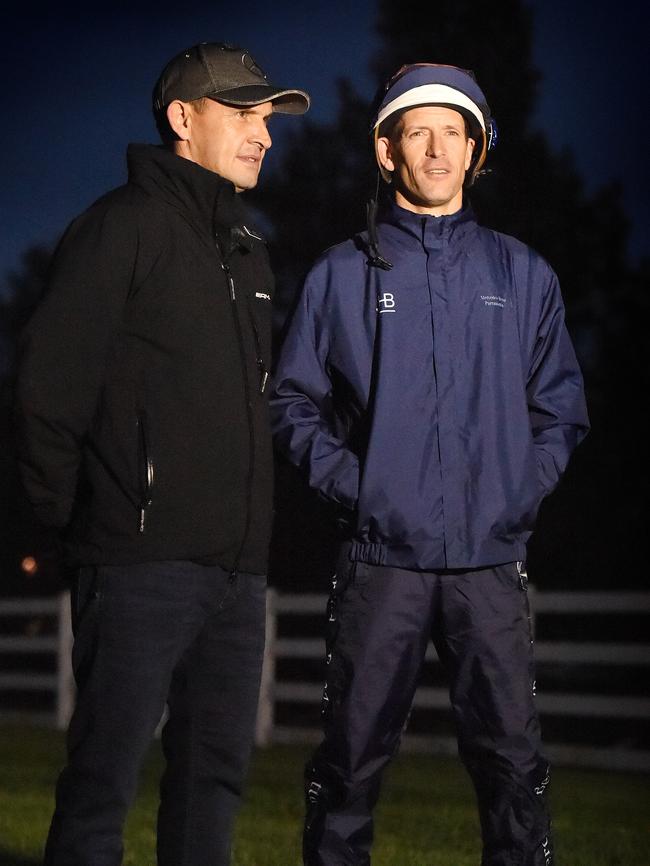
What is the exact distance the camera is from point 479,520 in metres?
4.71

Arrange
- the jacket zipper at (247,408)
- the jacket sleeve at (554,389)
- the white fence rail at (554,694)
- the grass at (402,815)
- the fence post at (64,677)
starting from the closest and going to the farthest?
Answer: 1. the jacket zipper at (247,408)
2. the jacket sleeve at (554,389)
3. the grass at (402,815)
4. the white fence rail at (554,694)
5. the fence post at (64,677)

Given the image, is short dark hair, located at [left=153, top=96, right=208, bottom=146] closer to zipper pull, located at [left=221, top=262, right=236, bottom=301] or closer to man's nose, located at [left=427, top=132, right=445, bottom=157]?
zipper pull, located at [left=221, top=262, right=236, bottom=301]

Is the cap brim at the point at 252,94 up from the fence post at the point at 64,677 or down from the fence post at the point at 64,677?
up

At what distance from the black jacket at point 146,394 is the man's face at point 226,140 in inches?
6.4

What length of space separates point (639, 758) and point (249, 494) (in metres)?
8.27

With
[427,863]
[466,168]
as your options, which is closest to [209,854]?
[466,168]

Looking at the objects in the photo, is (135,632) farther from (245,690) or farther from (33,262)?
(33,262)

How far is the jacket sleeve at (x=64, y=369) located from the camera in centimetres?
411

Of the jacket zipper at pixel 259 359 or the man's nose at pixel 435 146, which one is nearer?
the jacket zipper at pixel 259 359

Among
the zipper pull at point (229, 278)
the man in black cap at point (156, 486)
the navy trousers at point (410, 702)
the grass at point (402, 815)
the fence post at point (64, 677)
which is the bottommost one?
the fence post at point (64, 677)

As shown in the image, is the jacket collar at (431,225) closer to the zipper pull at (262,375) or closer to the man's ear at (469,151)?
the man's ear at (469,151)

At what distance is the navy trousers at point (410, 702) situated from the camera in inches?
184

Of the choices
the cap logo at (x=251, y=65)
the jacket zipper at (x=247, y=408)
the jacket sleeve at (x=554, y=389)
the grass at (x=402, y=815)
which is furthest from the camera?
the grass at (x=402, y=815)

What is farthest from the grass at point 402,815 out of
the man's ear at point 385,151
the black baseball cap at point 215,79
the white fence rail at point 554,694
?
the black baseball cap at point 215,79
